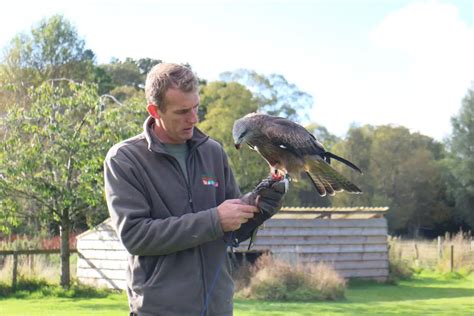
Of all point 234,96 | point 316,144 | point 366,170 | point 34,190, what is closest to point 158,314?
point 316,144

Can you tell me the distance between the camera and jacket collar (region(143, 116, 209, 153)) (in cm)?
336

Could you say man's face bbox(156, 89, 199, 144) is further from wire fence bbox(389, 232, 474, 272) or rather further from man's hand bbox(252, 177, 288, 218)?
wire fence bbox(389, 232, 474, 272)

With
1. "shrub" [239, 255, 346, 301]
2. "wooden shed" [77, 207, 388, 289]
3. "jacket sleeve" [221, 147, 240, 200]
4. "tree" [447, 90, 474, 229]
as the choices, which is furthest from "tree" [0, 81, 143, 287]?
"tree" [447, 90, 474, 229]

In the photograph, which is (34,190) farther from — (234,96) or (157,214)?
(234,96)

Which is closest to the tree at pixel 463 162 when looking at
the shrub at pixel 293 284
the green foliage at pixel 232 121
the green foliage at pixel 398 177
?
the green foliage at pixel 398 177

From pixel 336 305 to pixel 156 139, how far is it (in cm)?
1064

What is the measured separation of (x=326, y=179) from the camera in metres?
4.75

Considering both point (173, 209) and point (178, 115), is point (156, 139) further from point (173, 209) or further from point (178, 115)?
point (173, 209)

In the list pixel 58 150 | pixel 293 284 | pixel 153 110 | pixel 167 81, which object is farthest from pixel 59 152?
pixel 167 81

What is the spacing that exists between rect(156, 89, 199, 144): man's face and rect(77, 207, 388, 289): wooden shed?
12633 millimetres

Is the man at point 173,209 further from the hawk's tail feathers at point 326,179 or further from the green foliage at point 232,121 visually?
the green foliage at point 232,121

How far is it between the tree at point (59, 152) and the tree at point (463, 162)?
85.4 feet

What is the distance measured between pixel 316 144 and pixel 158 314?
1.83m

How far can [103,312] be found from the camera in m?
12.0
